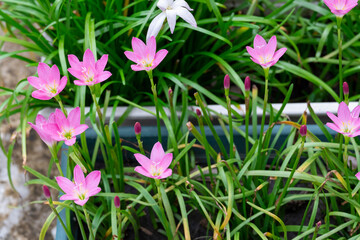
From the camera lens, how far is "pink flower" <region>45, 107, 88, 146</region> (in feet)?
2.34

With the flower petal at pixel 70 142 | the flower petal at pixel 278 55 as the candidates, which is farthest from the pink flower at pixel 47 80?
the flower petal at pixel 278 55

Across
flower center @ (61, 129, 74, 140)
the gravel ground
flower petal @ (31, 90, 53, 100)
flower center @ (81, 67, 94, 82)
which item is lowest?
the gravel ground

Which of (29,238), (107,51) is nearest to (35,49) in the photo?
(107,51)

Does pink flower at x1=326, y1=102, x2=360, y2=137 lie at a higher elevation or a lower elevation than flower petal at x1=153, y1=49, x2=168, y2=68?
lower

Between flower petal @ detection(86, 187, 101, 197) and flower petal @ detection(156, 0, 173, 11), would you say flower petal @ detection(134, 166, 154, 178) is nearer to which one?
flower petal @ detection(86, 187, 101, 197)

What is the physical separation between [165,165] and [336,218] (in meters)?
0.41

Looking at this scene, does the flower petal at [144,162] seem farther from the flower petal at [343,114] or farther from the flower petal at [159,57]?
the flower petal at [343,114]

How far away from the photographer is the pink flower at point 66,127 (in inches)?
28.0

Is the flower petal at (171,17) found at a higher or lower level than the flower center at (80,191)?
higher

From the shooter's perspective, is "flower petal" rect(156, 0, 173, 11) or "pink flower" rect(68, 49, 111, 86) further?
"flower petal" rect(156, 0, 173, 11)

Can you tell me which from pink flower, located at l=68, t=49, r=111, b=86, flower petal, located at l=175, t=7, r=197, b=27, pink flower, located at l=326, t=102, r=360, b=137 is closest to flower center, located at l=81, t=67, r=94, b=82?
pink flower, located at l=68, t=49, r=111, b=86

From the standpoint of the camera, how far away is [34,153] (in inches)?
60.1

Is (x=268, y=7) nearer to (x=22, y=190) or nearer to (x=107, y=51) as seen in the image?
(x=107, y=51)

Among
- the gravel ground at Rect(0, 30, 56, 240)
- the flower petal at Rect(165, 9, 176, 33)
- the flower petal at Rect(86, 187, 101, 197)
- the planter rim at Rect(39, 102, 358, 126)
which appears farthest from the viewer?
the gravel ground at Rect(0, 30, 56, 240)
